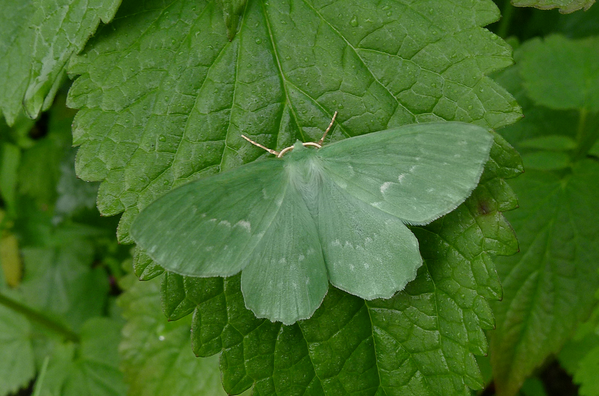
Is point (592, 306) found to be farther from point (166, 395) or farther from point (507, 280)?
point (166, 395)

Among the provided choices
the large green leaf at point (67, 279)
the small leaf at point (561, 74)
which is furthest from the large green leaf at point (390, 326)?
the large green leaf at point (67, 279)

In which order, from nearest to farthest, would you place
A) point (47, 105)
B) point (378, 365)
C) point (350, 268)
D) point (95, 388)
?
point (350, 268), point (378, 365), point (47, 105), point (95, 388)

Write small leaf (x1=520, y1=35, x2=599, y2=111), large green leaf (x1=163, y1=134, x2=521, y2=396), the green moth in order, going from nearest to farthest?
1. the green moth
2. large green leaf (x1=163, y1=134, x2=521, y2=396)
3. small leaf (x1=520, y1=35, x2=599, y2=111)

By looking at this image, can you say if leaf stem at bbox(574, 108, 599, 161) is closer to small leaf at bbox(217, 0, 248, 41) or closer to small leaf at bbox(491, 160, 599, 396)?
small leaf at bbox(491, 160, 599, 396)

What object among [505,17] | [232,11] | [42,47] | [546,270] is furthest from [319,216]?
[505,17]

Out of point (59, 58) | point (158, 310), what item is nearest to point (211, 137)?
point (59, 58)

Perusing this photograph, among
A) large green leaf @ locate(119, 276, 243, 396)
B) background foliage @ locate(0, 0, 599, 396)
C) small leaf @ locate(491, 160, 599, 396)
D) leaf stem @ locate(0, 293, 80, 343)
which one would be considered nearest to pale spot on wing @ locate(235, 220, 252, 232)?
background foliage @ locate(0, 0, 599, 396)
